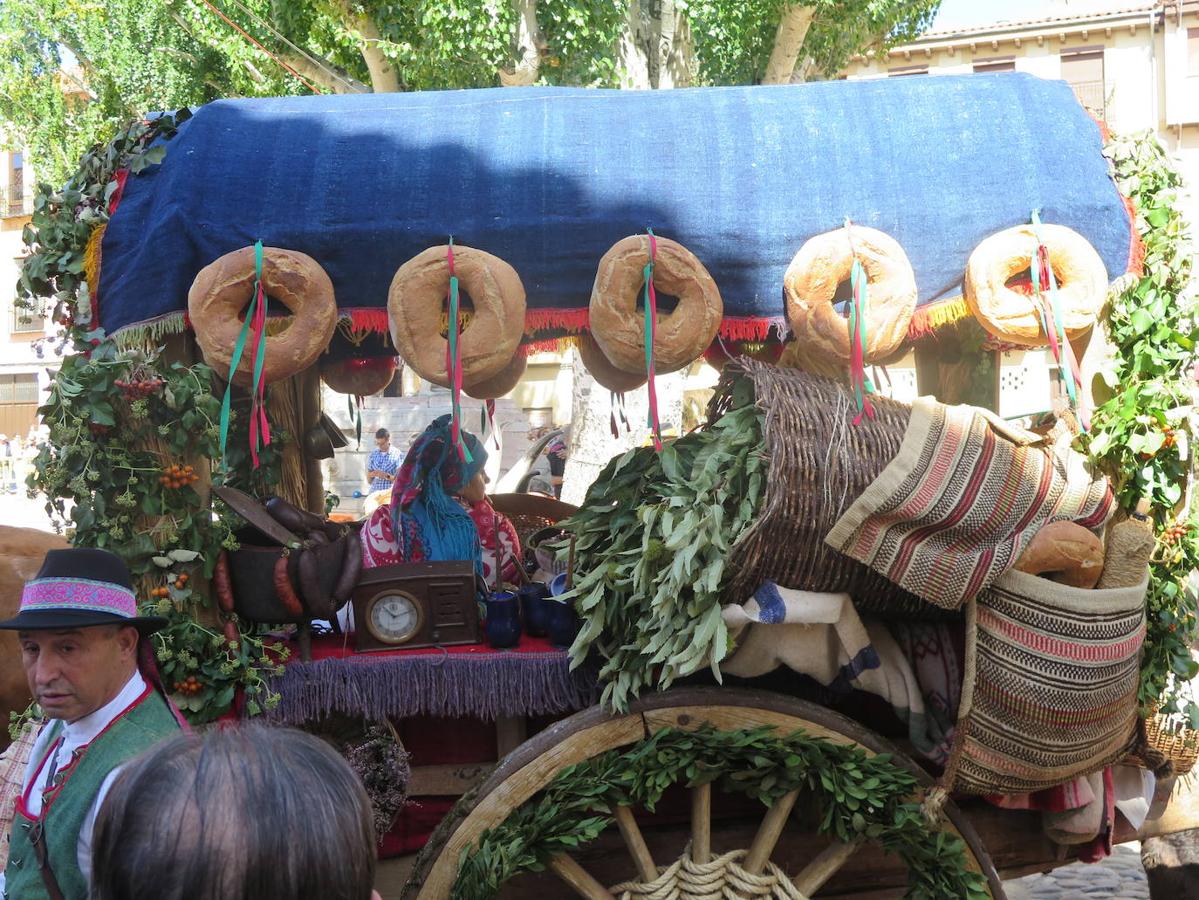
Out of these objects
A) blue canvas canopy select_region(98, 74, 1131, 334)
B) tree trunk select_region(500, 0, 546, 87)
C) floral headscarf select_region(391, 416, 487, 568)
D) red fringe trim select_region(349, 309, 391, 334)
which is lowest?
floral headscarf select_region(391, 416, 487, 568)

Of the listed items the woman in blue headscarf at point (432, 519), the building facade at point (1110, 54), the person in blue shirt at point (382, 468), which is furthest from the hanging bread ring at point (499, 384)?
the building facade at point (1110, 54)

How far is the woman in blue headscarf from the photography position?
3.87 m

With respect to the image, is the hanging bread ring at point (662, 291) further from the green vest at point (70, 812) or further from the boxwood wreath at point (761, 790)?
the green vest at point (70, 812)

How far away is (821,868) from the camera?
2895 mm

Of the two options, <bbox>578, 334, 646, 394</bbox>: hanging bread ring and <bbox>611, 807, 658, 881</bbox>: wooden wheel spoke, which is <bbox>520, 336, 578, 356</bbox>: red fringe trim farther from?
<bbox>611, 807, 658, 881</bbox>: wooden wheel spoke

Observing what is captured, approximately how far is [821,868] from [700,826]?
332 millimetres

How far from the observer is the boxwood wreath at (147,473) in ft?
9.78

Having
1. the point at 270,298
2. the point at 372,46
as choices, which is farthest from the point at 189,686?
the point at 372,46

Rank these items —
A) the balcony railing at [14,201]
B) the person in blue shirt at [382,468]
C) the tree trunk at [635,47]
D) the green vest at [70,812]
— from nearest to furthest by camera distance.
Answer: the green vest at [70,812] → the tree trunk at [635,47] → the person in blue shirt at [382,468] → the balcony railing at [14,201]

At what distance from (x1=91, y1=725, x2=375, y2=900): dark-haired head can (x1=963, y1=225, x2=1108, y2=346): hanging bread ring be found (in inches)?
95.2

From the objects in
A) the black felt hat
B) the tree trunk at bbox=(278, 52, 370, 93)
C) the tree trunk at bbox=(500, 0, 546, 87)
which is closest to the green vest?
the black felt hat

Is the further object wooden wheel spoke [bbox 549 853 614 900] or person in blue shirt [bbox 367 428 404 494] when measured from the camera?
person in blue shirt [bbox 367 428 404 494]

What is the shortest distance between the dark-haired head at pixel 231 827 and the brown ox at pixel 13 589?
8.52ft

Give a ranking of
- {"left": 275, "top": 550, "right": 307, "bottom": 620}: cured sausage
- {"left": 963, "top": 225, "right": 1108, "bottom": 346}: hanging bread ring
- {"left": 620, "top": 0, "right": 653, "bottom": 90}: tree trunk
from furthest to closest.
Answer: {"left": 620, "top": 0, "right": 653, "bottom": 90}: tree trunk, {"left": 275, "top": 550, "right": 307, "bottom": 620}: cured sausage, {"left": 963, "top": 225, "right": 1108, "bottom": 346}: hanging bread ring
